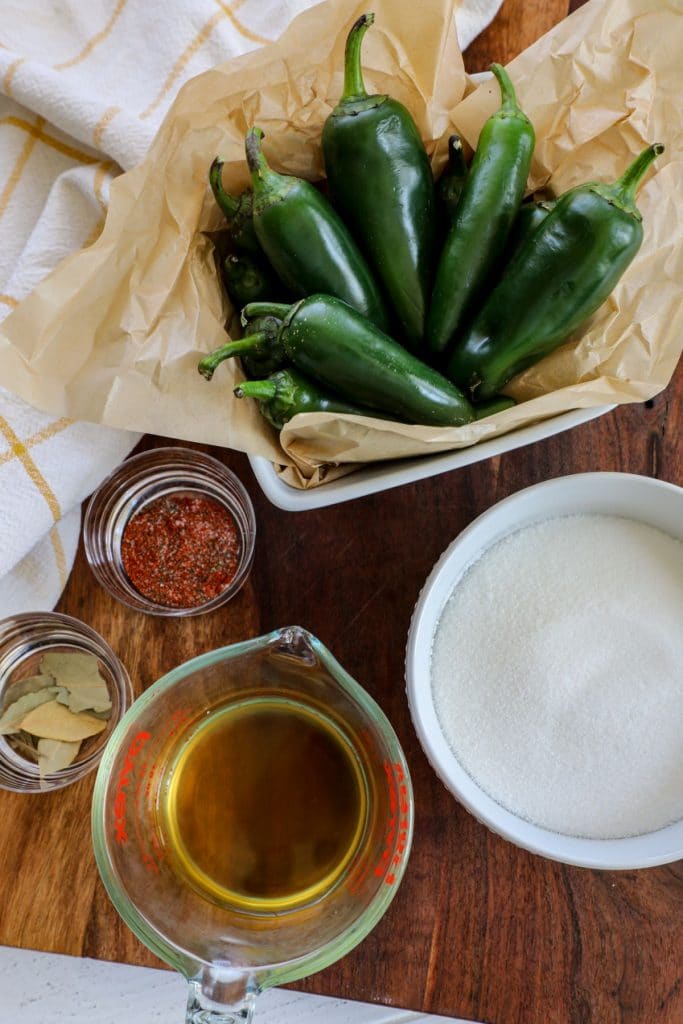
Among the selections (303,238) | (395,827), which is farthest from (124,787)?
(303,238)

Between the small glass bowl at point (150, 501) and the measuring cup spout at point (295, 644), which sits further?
the small glass bowl at point (150, 501)

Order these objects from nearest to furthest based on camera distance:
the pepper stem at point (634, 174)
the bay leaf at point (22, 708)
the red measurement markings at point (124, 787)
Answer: the pepper stem at point (634, 174), the red measurement markings at point (124, 787), the bay leaf at point (22, 708)

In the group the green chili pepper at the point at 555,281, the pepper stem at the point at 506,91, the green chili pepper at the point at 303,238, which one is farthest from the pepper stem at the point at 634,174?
the green chili pepper at the point at 303,238

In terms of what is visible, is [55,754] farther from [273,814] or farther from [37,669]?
[273,814]

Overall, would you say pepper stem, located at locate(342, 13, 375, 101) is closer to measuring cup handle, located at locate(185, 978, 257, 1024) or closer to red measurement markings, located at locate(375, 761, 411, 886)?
red measurement markings, located at locate(375, 761, 411, 886)

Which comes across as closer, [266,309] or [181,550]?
[266,309]

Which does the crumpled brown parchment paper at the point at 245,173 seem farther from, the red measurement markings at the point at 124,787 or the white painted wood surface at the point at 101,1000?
the white painted wood surface at the point at 101,1000
